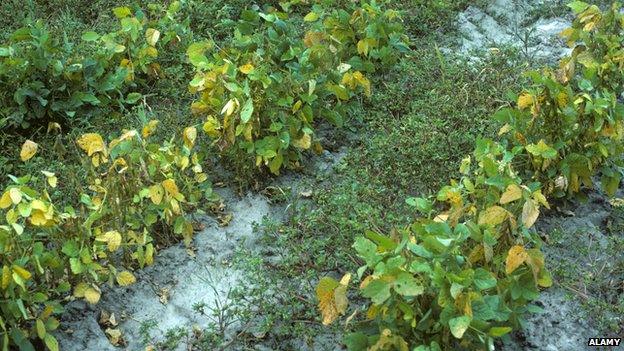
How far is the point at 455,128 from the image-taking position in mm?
4492

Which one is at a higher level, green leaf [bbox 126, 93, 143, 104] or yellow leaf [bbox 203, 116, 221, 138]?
yellow leaf [bbox 203, 116, 221, 138]

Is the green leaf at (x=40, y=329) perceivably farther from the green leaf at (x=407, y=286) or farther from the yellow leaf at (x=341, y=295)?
the green leaf at (x=407, y=286)

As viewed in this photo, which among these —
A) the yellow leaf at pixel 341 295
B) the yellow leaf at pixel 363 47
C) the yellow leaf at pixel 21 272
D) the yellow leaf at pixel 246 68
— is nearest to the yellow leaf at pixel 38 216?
the yellow leaf at pixel 21 272

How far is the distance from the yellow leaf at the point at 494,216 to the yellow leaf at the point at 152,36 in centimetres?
232

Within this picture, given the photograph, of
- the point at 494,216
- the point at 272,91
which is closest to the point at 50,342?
the point at 272,91

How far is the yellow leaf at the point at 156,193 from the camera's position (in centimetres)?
363

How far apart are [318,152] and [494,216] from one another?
1373 millimetres

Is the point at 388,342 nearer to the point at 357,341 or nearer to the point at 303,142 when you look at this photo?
the point at 357,341

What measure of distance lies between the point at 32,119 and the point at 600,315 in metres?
3.01

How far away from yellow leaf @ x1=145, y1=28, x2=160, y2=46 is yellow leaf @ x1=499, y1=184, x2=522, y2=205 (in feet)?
7.63

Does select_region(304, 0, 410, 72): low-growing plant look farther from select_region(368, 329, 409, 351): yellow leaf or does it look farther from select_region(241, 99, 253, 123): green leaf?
select_region(368, 329, 409, 351): yellow leaf

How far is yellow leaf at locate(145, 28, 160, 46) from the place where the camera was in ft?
15.6

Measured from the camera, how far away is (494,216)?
3.21 m

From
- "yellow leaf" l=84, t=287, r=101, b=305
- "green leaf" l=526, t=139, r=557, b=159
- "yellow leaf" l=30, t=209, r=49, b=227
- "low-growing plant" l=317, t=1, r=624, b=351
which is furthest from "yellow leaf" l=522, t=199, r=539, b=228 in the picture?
"yellow leaf" l=30, t=209, r=49, b=227
